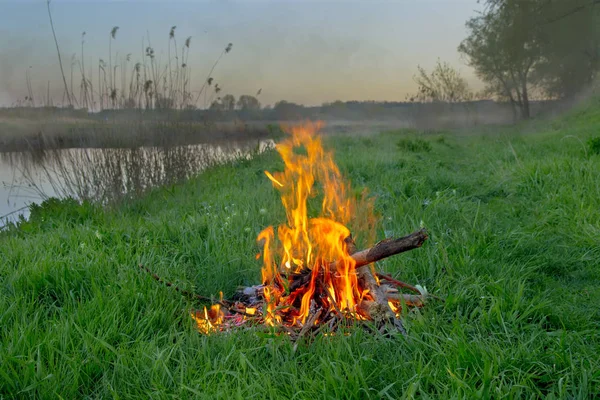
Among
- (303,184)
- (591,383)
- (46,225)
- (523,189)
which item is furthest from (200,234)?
(523,189)

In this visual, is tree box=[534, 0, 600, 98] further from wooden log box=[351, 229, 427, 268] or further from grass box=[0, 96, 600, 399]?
wooden log box=[351, 229, 427, 268]

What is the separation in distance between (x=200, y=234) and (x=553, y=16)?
72.9 feet

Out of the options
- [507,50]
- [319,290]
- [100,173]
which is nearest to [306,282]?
[319,290]

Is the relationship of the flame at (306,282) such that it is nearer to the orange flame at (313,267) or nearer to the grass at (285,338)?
the orange flame at (313,267)

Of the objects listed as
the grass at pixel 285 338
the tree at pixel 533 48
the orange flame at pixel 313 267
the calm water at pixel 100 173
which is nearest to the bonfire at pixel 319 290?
the orange flame at pixel 313 267

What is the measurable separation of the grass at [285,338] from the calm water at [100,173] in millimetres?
2393

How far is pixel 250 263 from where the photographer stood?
4.05 metres

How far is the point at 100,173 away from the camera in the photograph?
839 cm

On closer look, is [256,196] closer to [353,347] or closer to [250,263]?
[250,263]

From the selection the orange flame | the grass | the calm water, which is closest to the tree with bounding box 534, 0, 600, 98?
the calm water

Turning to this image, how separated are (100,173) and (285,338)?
6.68 m

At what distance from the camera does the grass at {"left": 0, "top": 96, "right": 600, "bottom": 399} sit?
91.2 inches

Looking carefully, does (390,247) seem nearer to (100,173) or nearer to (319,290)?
(319,290)

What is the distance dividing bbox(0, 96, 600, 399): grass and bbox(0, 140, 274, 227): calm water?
239 centimetres
